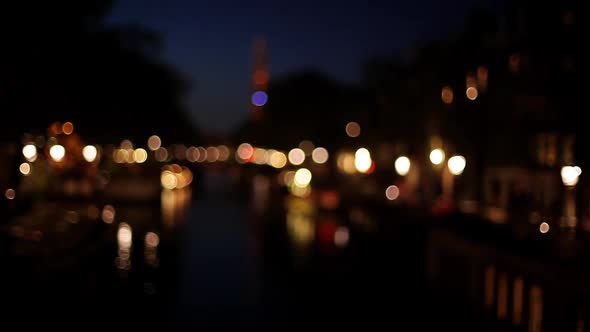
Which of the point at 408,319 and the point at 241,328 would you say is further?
the point at 408,319

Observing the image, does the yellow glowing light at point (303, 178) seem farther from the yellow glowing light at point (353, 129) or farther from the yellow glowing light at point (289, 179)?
the yellow glowing light at point (353, 129)

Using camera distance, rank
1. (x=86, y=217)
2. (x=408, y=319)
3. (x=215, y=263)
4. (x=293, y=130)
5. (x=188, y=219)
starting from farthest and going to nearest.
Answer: (x=293, y=130) → (x=188, y=219) → (x=86, y=217) → (x=215, y=263) → (x=408, y=319)

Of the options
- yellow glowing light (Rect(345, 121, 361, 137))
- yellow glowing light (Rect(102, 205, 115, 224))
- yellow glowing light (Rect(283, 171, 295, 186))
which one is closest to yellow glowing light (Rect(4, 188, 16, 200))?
yellow glowing light (Rect(102, 205, 115, 224))

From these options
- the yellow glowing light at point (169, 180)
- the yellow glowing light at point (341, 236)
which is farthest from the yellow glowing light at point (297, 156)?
the yellow glowing light at point (341, 236)

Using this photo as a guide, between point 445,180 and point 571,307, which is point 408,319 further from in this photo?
point 445,180

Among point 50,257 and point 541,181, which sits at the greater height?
point 541,181

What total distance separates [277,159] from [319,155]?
29.7 meters

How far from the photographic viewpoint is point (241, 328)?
10.9 meters

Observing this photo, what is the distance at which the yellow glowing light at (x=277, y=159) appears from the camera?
74994mm

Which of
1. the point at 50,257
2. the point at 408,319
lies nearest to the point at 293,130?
the point at 50,257

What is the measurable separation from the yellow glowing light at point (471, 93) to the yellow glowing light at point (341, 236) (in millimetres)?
5457

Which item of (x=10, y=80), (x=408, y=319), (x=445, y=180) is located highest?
(x=10, y=80)

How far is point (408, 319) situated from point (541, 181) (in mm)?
10109

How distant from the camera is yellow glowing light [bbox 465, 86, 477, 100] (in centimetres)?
1875
